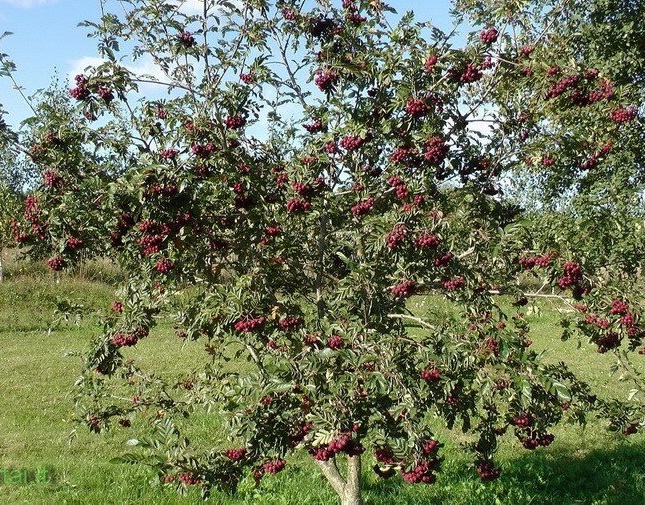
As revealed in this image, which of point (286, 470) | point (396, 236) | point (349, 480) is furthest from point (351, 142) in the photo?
point (286, 470)

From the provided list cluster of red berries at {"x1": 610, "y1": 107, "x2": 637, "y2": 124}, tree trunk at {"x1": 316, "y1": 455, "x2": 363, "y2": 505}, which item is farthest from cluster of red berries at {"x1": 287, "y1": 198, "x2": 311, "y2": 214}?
cluster of red berries at {"x1": 610, "y1": 107, "x2": 637, "y2": 124}

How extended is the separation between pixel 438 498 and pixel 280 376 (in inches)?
122

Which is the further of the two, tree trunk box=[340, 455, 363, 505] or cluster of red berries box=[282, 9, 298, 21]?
tree trunk box=[340, 455, 363, 505]

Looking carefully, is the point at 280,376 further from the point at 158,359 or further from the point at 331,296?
the point at 158,359

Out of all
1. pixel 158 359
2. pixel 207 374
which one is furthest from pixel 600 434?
pixel 158 359

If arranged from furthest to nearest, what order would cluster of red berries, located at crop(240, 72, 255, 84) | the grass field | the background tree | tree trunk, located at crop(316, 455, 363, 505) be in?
the grass field → tree trunk, located at crop(316, 455, 363, 505) → cluster of red berries, located at crop(240, 72, 255, 84) → the background tree

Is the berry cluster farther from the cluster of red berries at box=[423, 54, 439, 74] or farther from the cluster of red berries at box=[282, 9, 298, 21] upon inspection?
the cluster of red berries at box=[282, 9, 298, 21]

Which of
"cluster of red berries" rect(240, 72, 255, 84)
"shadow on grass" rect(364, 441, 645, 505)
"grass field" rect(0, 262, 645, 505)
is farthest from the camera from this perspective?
"shadow on grass" rect(364, 441, 645, 505)

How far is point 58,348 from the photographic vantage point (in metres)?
12.5

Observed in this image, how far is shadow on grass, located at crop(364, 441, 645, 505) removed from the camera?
17.5ft

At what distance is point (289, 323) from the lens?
3.26 metres

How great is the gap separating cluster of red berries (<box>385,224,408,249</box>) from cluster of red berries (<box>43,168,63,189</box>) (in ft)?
5.69

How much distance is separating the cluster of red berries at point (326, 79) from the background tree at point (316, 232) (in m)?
0.02

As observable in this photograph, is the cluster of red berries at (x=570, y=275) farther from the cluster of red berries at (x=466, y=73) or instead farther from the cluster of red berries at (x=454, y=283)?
the cluster of red berries at (x=466, y=73)
